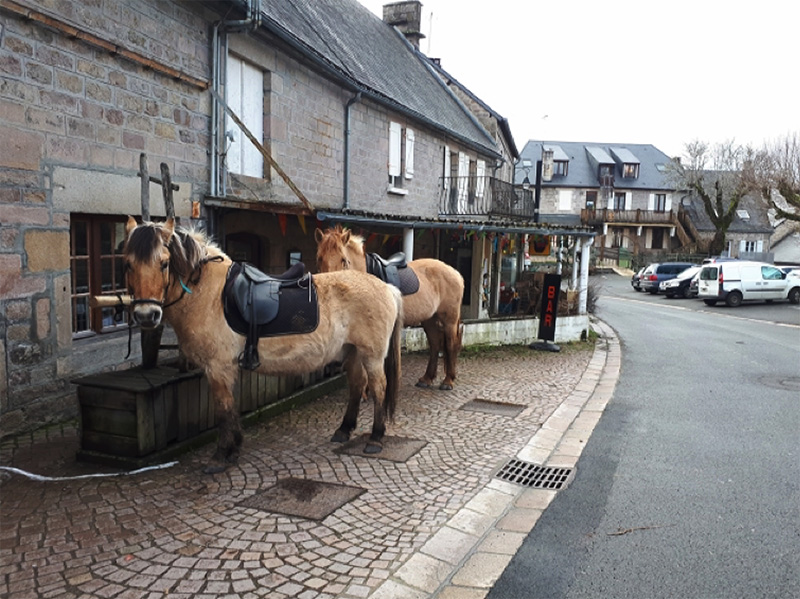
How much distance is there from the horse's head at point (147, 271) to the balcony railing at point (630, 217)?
5079cm

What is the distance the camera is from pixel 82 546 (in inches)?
143

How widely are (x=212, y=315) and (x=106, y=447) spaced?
1.45 metres

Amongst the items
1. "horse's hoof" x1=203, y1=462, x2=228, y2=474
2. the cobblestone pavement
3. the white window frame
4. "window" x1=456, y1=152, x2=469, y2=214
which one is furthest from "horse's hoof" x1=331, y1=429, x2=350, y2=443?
"window" x1=456, y1=152, x2=469, y2=214

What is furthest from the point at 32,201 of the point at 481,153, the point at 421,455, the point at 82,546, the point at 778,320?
the point at 778,320

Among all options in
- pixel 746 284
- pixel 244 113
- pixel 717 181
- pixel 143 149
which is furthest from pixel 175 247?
pixel 717 181

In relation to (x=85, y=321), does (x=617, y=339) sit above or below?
below

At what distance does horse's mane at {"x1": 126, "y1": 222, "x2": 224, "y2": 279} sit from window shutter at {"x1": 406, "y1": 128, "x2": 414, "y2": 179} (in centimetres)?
1154

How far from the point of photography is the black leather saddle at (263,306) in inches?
191

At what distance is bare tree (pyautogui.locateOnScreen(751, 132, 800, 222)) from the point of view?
30.2 m

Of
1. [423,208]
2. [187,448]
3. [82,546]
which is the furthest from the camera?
[423,208]

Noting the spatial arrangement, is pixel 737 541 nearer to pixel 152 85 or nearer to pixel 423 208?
pixel 152 85

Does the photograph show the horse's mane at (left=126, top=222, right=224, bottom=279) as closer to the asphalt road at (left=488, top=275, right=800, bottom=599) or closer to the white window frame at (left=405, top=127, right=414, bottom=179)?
the asphalt road at (left=488, top=275, right=800, bottom=599)

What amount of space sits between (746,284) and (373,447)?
23.0m

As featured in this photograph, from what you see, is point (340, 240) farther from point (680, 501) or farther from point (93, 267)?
point (680, 501)
